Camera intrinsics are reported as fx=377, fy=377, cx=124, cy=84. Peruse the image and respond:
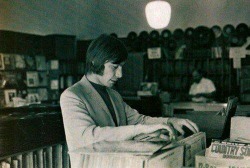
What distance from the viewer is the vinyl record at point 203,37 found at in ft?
30.8

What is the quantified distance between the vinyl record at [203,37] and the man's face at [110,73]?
789 centimetres

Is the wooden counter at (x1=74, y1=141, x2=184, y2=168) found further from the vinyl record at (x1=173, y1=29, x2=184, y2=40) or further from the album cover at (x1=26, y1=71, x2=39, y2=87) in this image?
the vinyl record at (x1=173, y1=29, x2=184, y2=40)

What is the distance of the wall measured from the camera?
29.7 feet

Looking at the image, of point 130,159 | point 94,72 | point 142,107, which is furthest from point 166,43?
point 130,159

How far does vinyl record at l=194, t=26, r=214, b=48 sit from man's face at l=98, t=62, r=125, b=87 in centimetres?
789

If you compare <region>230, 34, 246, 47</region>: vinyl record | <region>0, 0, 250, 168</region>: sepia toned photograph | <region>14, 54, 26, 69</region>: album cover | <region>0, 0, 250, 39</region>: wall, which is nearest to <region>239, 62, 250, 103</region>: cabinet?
<region>0, 0, 250, 168</region>: sepia toned photograph

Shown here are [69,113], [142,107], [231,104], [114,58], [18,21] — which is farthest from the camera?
[18,21]

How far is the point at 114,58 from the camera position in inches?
68.9

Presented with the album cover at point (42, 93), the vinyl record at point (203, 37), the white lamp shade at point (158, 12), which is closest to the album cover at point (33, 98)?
the album cover at point (42, 93)

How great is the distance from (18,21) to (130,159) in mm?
8387

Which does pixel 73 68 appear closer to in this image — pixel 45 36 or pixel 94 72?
pixel 45 36

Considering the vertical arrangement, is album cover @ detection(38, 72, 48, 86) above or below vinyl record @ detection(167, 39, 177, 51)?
below

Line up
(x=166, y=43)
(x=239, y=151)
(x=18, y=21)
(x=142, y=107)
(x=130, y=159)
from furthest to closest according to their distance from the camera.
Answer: (x=166, y=43), (x=18, y=21), (x=142, y=107), (x=239, y=151), (x=130, y=159)

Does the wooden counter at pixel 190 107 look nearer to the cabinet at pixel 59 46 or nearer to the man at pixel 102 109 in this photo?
the cabinet at pixel 59 46
